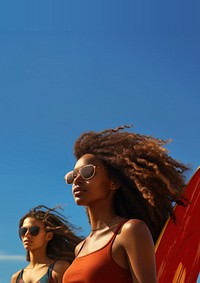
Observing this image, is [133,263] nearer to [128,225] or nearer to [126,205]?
[128,225]

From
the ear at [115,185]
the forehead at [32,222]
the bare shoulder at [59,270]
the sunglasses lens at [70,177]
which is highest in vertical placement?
the forehead at [32,222]

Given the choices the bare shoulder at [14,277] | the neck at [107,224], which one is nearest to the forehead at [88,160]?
the neck at [107,224]

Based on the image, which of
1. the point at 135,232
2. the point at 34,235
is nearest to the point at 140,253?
the point at 135,232

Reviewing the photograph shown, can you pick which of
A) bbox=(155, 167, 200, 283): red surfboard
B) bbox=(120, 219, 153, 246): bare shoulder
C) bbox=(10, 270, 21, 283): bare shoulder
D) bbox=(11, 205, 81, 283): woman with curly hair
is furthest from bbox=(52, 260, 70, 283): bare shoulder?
bbox=(120, 219, 153, 246): bare shoulder

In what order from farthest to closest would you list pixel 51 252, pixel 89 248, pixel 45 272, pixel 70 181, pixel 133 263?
1. pixel 51 252
2. pixel 45 272
3. pixel 70 181
4. pixel 89 248
5. pixel 133 263

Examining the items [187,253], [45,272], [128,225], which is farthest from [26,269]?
[128,225]

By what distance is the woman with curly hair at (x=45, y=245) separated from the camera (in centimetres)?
724

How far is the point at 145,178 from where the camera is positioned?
3.45 metres

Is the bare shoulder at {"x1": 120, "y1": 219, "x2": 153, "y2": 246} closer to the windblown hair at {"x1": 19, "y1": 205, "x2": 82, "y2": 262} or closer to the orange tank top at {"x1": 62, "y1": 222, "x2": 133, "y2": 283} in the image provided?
the orange tank top at {"x1": 62, "y1": 222, "x2": 133, "y2": 283}

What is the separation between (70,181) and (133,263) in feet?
2.97

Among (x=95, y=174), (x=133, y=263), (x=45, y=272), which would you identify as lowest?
(x=133, y=263)

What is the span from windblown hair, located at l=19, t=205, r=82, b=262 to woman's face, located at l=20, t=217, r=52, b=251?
9cm

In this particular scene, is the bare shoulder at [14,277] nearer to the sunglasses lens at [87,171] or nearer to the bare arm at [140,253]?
the sunglasses lens at [87,171]

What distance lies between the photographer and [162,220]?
3488 mm
